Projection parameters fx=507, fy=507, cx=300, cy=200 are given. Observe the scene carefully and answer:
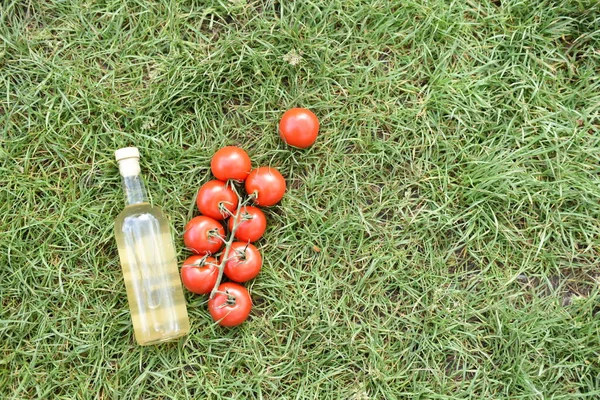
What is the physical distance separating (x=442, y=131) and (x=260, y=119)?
998 mm

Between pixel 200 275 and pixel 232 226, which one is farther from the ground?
pixel 232 226

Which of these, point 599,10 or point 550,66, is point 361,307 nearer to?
point 550,66

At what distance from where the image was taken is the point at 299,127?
2570 mm

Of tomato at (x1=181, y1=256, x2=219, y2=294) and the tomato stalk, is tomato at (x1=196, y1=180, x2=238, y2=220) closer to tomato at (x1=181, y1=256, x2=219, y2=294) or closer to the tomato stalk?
the tomato stalk

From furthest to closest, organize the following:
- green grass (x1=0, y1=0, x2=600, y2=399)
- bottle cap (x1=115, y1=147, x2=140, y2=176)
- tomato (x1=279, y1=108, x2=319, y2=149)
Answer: green grass (x1=0, y1=0, x2=600, y2=399)
tomato (x1=279, y1=108, x2=319, y2=149)
bottle cap (x1=115, y1=147, x2=140, y2=176)

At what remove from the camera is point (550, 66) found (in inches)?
111

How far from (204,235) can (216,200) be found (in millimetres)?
183

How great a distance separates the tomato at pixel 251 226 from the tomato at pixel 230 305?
0.84 ft

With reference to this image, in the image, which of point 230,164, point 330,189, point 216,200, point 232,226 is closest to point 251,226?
point 232,226

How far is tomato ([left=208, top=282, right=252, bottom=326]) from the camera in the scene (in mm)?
2516

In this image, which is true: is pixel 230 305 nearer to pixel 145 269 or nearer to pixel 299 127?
pixel 145 269

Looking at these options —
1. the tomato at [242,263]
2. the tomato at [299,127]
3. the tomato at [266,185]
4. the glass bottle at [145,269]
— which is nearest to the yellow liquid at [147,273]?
the glass bottle at [145,269]

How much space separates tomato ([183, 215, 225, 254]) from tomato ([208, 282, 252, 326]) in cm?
21

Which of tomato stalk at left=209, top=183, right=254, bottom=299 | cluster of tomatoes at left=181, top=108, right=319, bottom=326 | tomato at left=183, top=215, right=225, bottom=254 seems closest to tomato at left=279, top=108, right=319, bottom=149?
cluster of tomatoes at left=181, top=108, right=319, bottom=326
